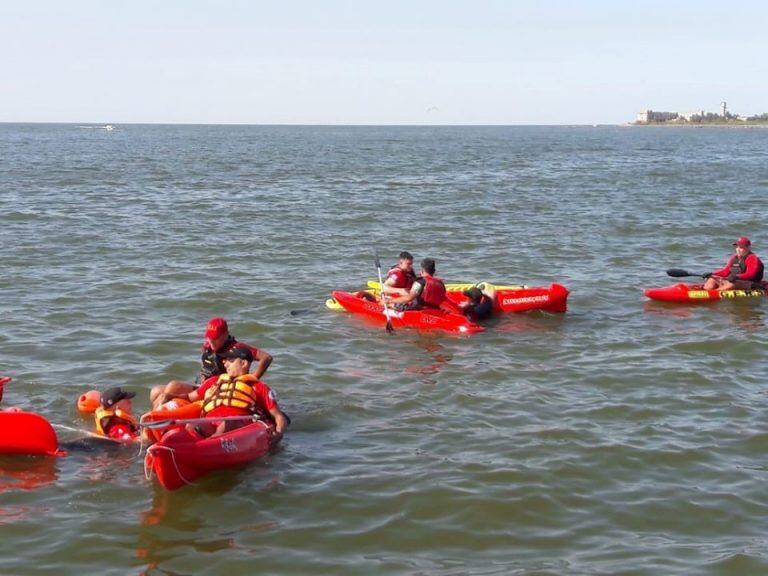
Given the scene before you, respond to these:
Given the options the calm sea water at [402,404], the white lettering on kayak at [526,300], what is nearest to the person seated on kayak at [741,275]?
the calm sea water at [402,404]

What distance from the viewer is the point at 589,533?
327 inches

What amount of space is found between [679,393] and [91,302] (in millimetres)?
10491

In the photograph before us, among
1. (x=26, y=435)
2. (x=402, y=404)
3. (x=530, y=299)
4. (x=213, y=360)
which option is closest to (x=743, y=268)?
(x=530, y=299)

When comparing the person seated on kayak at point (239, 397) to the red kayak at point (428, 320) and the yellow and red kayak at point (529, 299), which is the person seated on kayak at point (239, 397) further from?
the yellow and red kayak at point (529, 299)

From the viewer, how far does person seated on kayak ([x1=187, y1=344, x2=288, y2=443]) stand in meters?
9.70

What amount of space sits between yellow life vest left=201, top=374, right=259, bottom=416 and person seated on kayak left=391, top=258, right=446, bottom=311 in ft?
19.7

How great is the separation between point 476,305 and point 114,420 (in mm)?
7343

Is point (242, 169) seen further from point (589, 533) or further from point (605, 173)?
point (589, 533)

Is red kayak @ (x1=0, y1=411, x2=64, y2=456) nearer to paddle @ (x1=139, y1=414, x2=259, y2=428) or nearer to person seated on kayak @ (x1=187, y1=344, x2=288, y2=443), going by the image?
paddle @ (x1=139, y1=414, x2=259, y2=428)

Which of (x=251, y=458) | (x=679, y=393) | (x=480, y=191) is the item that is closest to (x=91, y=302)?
(x=251, y=458)

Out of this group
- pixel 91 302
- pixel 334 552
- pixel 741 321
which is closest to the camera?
pixel 334 552

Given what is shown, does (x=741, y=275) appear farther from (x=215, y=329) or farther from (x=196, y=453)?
(x=196, y=453)

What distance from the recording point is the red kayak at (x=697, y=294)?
57.0ft

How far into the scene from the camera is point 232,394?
9.72m
